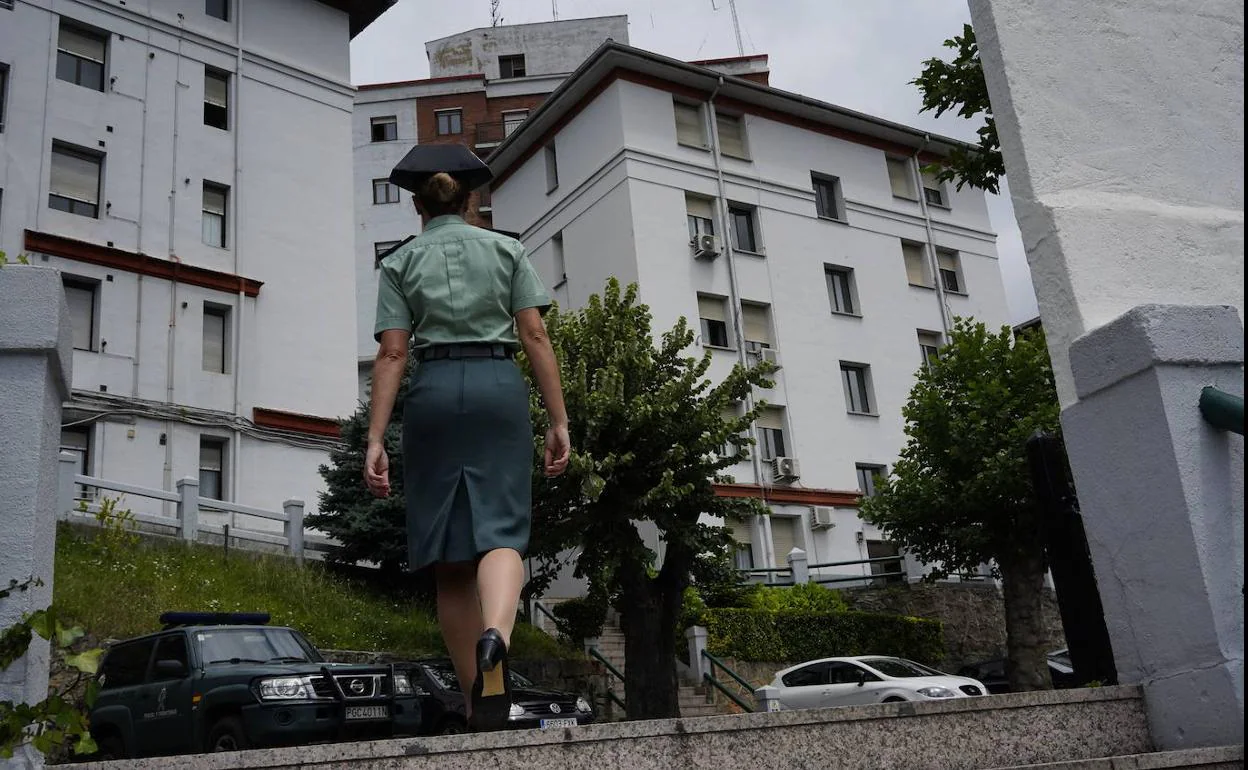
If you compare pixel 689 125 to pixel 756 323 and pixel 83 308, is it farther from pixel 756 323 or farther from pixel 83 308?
pixel 83 308

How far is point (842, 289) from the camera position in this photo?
3603cm

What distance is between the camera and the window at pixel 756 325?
33125 mm

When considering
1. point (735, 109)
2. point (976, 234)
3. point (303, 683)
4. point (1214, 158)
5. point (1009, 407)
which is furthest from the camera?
point (976, 234)

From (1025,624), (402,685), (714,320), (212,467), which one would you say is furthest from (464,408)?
(714,320)

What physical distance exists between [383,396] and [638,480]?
15405 mm

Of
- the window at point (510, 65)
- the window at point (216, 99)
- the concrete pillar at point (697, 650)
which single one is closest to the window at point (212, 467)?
the window at point (216, 99)

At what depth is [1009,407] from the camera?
928 inches

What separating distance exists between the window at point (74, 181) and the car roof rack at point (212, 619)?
15306 mm

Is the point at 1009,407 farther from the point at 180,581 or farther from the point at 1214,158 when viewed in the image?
the point at 1214,158

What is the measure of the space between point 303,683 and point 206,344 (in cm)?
1762

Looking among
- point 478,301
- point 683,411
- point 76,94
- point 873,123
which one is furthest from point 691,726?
point 873,123

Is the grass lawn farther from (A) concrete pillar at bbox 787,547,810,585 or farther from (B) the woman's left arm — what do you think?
(B) the woman's left arm

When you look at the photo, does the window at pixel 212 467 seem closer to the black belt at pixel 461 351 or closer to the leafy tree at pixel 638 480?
the leafy tree at pixel 638 480

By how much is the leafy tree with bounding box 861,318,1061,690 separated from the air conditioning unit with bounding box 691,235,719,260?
871 cm
